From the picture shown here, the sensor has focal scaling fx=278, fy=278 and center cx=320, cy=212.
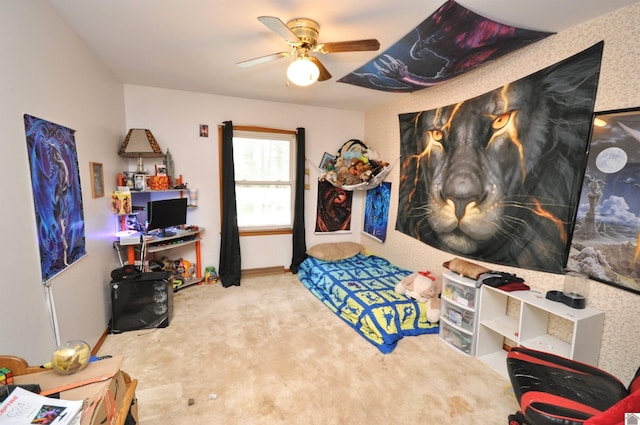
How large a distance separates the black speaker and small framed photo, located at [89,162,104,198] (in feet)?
2.67

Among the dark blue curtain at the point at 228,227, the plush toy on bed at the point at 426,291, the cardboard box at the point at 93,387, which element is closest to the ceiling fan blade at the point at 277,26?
the cardboard box at the point at 93,387

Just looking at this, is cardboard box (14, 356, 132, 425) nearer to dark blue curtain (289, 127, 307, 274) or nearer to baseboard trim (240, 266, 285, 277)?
baseboard trim (240, 266, 285, 277)

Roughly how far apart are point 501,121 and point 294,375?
2.59 metres

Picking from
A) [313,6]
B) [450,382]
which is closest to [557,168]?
[450,382]

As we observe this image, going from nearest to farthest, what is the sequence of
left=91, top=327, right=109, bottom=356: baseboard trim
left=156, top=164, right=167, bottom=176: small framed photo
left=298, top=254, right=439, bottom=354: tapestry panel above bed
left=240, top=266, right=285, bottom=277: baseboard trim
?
1. left=91, top=327, right=109, bottom=356: baseboard trim
2. left=298, top=254, right=439, bottom=354: tapestry panel above bed
3. left=156, top=164, right=167, bottom=176: small framed photo
4. left=240, top=266, right=285, bottom=277: baseboard trim

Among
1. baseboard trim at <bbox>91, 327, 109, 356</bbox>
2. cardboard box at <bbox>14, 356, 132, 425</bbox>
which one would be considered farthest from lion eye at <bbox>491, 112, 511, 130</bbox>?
baseboard trim at <bbox>91, 327, 109, 356</bbox>

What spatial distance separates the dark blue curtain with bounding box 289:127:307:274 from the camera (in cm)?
402

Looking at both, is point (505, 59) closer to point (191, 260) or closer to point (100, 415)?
point (100, 415)

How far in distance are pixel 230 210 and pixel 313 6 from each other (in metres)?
2.64

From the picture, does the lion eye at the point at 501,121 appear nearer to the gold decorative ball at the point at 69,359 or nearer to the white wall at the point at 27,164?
the gold decorative ball at the point at 69,359

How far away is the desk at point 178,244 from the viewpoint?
296 cm

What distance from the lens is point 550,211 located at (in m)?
1.98

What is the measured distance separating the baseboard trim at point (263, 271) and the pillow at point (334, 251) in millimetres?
537

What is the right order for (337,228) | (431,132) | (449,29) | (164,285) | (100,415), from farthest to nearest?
(337,228) < (431,132) < (164,285) < (449,29) < (100,415)
